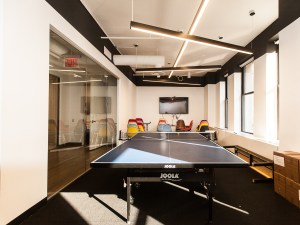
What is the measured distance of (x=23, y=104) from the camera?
7.62ft

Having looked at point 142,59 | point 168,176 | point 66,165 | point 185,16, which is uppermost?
point 185,16

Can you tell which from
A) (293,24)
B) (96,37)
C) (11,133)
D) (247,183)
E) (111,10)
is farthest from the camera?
(96,37)

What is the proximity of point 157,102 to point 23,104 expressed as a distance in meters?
8.94

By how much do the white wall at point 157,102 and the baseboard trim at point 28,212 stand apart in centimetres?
843

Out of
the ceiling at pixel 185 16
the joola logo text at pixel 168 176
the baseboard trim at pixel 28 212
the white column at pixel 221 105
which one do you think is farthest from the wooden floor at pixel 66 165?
the white column at pixel 221 105

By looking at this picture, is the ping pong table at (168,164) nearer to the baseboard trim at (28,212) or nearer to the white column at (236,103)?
the baseboard trim at (28,212)

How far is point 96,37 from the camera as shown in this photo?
4.72 meters

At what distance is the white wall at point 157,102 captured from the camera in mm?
11070

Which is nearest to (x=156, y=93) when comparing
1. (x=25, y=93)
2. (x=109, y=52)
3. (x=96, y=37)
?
(x=109, y=52)

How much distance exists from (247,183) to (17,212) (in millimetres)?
3599

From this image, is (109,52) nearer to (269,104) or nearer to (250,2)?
(250,2)

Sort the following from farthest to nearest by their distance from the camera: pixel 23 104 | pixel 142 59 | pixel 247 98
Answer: pixel 247 98
pixel 142 59
pixel 23 104

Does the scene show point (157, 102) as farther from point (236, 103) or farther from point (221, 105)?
point (236, 103)

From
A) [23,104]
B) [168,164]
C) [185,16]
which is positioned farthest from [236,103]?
[23,104]
